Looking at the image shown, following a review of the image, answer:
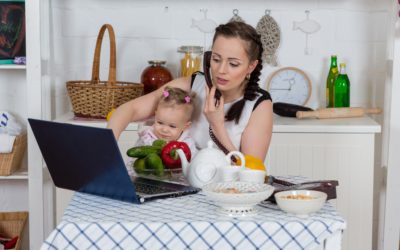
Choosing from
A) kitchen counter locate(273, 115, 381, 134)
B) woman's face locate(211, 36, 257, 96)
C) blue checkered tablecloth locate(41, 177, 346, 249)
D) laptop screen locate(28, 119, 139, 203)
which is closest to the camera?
blue checkered tablecloth locate(41, 177, 346, 249)

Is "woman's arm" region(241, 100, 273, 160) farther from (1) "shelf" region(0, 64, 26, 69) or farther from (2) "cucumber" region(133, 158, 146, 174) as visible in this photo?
(1) "shelf" region(0, 64, 26, 69)

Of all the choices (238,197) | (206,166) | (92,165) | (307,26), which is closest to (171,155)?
(206,166)

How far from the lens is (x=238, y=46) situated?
2748 millimetres

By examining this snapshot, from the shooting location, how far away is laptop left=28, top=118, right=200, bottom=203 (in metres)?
2.06

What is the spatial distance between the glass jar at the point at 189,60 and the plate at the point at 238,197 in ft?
6.47

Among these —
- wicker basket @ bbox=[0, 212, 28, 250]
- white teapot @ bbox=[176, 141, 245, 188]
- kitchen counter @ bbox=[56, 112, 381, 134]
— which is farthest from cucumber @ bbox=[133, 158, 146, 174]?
wicker basket @ bbox=[0, 212, 28, 250]

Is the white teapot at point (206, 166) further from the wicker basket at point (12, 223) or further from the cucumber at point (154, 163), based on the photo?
the wicker basket at point (12, 223)

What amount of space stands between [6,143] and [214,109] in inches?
58.7

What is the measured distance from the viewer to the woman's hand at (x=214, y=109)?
283 centimetres

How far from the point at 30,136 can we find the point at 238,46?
1.47 metres

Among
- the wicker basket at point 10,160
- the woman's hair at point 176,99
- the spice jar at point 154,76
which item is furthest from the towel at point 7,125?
the woman's hair at point 176,99

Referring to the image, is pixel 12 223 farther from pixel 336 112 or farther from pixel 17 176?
pixel 336 112

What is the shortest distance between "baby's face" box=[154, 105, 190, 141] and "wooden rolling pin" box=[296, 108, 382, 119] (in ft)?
3.74

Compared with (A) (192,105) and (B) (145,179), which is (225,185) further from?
(A) (192,105)
